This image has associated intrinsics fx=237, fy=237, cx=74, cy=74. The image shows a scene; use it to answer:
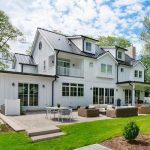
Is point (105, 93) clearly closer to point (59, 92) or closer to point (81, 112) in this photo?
point (59, 92)

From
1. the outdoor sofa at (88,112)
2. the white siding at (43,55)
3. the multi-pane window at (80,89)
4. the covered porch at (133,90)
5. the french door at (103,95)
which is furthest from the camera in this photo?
the covered porch at (133,90)

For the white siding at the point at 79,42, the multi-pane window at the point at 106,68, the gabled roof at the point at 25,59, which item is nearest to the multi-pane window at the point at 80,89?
the multi-pane window at the point at 106,68

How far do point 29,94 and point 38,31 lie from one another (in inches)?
395

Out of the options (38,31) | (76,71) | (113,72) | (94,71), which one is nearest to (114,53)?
(113,72)

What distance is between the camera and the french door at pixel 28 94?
20.5m

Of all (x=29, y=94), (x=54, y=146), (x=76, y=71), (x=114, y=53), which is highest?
(x=114, y=53)

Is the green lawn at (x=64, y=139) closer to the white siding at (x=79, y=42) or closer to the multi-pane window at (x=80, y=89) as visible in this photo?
the multi-pane window at (x=80, y=89)

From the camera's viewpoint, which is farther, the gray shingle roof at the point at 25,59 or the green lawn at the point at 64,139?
the gray shingle roof at the point at 25,59

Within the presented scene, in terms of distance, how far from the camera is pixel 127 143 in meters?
9.23

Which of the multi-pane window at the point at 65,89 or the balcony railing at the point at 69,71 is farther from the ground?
the balcony railing at the point at 69,71

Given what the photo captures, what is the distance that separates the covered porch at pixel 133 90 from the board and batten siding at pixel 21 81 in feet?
38.1

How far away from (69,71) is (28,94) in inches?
246

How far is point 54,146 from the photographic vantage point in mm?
9055

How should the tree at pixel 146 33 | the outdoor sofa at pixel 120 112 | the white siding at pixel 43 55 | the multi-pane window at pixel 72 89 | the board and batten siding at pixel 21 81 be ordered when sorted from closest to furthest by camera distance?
1. the outdoor sofa at pixel 120 112
2. the board and batten siding at pixel 21 81
3. the multi-pane window at pixel 72 89
4. the white siding at pixel 43 55
5. the tree at pixel 146 33
